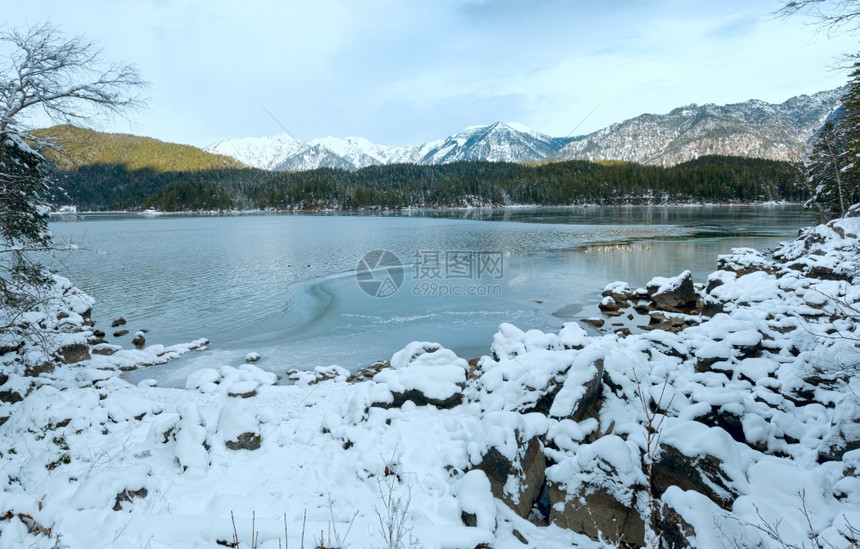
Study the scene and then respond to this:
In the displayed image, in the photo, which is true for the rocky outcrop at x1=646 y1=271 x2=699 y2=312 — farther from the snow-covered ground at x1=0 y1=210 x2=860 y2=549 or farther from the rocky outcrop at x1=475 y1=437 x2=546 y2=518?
the rocky outcrop at x1=475 y1=437 x2=546 y2=518

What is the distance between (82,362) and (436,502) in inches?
548

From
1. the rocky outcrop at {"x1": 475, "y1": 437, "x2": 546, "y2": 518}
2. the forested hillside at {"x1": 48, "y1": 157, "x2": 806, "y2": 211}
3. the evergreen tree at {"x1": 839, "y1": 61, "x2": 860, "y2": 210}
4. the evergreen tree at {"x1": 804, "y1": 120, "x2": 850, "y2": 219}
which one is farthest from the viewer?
the forested hillside at {"x1": 48, "y1": 157, "x2": 806, "y2": 211}

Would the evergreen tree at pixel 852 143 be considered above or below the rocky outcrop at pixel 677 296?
above

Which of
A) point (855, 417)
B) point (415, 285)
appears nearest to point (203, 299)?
point (415, 285)

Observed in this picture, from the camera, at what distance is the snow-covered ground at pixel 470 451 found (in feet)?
16.3

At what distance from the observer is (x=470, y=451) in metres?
6.95

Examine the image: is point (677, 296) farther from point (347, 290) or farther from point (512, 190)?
point (512, 190)

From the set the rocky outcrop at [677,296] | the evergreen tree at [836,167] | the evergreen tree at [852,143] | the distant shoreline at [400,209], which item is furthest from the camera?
the distant shoreline at [400,209]

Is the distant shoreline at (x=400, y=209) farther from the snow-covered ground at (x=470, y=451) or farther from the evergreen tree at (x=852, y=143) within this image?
the snow-covered ground at (x=470, y=451)

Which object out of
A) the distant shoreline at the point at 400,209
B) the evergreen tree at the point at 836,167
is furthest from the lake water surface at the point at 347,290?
the distant shoreline at the point at 400,209

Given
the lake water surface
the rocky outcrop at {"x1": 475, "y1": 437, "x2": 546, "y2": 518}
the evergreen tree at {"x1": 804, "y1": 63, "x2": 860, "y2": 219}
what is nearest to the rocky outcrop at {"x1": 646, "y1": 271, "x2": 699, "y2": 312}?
the lake water surface

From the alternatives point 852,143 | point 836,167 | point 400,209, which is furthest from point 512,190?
point 852,143

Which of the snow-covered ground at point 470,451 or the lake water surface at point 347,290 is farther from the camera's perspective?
the lake water surface at point 347,290

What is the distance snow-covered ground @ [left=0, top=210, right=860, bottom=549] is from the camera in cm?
497
